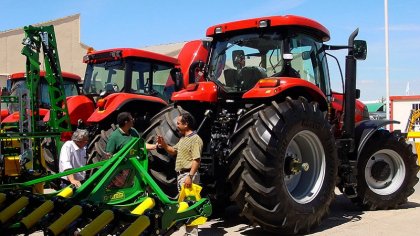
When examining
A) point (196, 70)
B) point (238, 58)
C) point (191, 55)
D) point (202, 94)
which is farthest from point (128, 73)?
point (202, 94)

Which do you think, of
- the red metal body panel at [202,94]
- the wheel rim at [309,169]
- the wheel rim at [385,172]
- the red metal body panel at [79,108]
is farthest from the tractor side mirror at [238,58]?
the red metal body panel at [79,108]

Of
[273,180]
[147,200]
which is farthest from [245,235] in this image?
[147,200]

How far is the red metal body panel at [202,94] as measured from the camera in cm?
582

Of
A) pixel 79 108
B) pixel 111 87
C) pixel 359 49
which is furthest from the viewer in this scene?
pixel 111 87

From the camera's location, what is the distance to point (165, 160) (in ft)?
18.4

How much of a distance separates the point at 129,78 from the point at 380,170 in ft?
14.5

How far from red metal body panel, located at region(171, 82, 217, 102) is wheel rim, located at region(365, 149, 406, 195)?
2520 millimetres

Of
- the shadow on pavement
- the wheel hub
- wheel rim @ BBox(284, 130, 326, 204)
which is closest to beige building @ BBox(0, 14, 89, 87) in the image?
the shadow on pavement

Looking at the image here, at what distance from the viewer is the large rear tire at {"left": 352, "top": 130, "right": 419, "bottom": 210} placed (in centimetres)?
669

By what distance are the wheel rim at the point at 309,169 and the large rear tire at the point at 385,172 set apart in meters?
1.15

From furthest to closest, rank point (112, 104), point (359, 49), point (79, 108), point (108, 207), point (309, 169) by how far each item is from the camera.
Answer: point (79, 108), point (112, 104), point (359, 49), point (309, 169), point (108, 207)

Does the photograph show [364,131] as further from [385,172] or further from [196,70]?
[196,70]

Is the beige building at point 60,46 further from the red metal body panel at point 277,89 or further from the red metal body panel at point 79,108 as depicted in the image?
the red metal body panel at point 277,89

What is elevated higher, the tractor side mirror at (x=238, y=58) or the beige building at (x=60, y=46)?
the beige building at (x=60, y=46)
